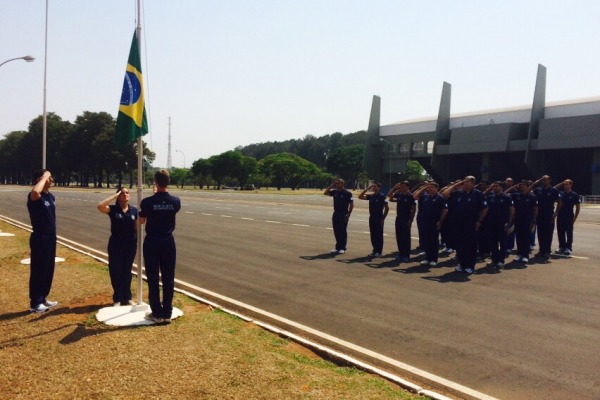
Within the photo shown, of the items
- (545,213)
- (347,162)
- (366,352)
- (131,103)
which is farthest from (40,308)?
(347,162)

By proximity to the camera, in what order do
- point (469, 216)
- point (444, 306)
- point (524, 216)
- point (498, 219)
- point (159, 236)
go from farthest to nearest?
point (524, 216), point (498, 219), point (469, 216), point (444, 306), point (159, 236)

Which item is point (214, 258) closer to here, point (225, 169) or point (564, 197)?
point (564, 197)

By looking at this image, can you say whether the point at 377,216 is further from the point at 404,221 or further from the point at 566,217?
the point at 566,217

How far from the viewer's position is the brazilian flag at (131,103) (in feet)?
22.5

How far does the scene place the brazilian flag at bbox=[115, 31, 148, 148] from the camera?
22.5 ft

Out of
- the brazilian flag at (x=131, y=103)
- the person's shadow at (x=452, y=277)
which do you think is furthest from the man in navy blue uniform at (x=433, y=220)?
the brazilian flag at (x=131, y=103)

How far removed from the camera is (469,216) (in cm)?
1046

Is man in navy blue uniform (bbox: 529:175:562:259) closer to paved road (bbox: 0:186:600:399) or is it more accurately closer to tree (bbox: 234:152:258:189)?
paved road (bbox: 0:186:600:399)

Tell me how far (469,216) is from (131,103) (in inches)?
277

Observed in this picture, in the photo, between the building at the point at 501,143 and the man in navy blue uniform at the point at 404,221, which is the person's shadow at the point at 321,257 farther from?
the building at the point at 501,143

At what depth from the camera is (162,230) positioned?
20.6ft

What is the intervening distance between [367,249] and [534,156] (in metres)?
49.6

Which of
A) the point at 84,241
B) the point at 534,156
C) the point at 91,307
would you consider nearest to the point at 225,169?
the point at 534,156

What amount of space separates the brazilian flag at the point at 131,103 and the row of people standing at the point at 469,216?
6.85 m
